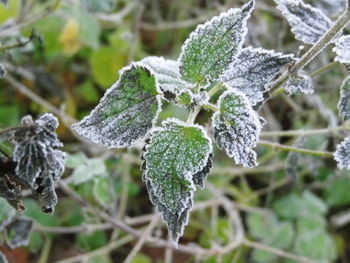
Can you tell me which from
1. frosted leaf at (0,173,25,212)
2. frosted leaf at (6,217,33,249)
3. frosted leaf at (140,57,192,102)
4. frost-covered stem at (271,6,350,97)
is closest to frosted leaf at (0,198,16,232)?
frosted leaf at (6,217,33,249)

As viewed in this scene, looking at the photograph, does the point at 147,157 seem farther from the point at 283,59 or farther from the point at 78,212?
the point at 78,212

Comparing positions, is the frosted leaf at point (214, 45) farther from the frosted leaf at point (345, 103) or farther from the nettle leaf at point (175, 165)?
the frosted leaf at point (345, 103)

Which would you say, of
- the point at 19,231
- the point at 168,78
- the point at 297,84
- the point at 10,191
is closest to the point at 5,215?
the point at 19,231

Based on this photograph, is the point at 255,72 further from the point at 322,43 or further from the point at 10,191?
the point at 10,191

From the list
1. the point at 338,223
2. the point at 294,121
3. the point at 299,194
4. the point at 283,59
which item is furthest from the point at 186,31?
the point at 283,59

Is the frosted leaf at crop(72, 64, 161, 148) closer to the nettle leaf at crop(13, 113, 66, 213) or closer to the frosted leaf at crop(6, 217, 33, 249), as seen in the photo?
the nettle leaf at crop(13, 113, 66, 213)

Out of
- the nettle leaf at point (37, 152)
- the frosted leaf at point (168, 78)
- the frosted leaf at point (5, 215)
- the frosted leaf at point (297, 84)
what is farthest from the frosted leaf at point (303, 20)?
the frosted leaf at point (5, 215)
